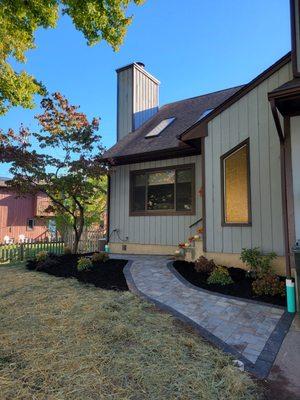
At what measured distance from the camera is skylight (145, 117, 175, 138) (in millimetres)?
11196

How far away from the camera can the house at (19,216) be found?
23328mm

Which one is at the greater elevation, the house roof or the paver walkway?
the house roof

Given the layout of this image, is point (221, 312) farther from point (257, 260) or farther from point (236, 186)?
point (236, 186)

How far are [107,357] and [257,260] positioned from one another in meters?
3.77

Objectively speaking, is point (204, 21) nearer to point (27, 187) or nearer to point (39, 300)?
point (27, 187)

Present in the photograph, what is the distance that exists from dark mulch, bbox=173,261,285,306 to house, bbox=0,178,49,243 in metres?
17.9

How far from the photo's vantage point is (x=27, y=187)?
1027cm

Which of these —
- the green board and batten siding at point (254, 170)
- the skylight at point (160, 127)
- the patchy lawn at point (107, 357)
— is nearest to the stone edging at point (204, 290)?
the green board and batten siding at point (254, 170)

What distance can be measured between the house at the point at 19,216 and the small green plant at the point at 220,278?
61.2ft

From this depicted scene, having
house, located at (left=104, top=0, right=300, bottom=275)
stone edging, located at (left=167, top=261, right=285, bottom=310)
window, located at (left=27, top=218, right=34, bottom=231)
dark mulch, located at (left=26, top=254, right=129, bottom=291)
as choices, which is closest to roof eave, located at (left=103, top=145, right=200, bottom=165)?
house, located at (left=104, top=0, right=300, bottom=275)

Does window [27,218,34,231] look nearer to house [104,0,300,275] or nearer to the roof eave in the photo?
house [104,0,300,275]

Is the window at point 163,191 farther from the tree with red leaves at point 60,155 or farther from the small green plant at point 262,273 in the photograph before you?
the small green plant at point 262,273

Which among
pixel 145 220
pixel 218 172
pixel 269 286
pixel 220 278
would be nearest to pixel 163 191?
pixel 145 220

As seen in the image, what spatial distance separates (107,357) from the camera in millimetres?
3150
